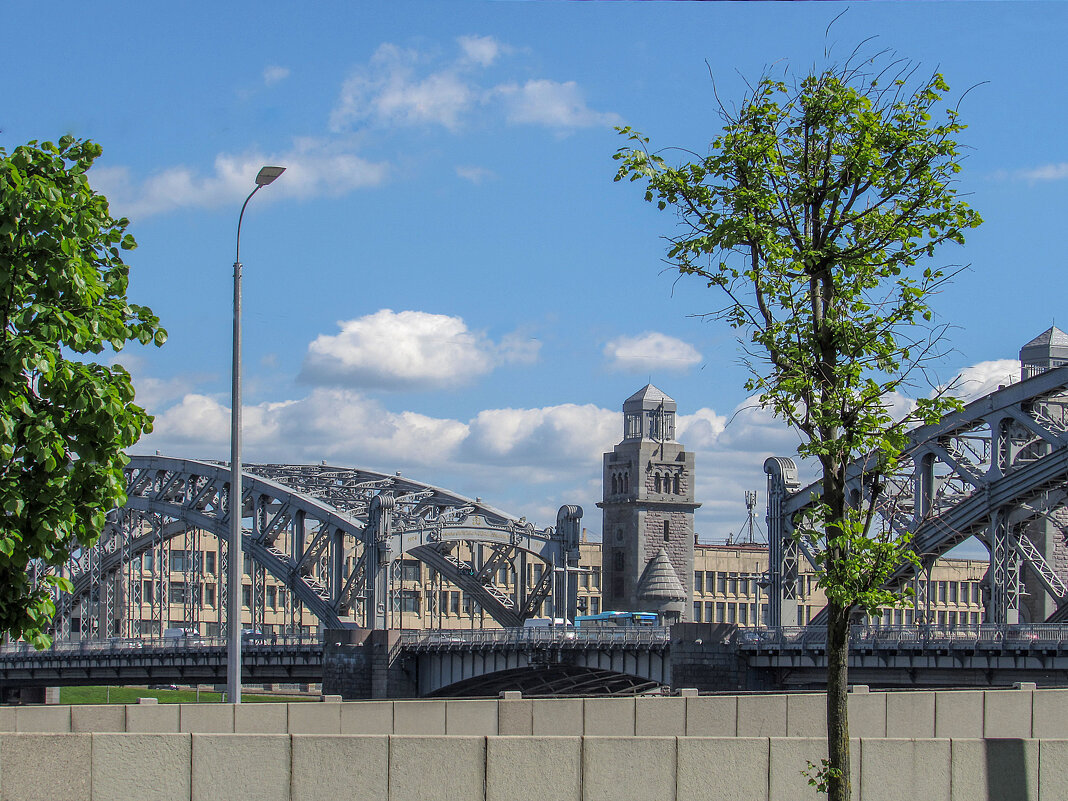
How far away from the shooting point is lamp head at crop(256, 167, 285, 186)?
29672 mm

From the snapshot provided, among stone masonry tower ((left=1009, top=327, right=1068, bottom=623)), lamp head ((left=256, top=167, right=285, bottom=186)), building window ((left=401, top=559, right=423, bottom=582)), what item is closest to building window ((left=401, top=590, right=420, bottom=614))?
building window ((left=401, top=559, right=423, bottom=582))

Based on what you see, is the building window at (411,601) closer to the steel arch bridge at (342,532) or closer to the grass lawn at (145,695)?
the grass lawn at (145,695)

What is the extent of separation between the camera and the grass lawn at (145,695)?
109000 mm

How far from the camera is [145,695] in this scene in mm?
112500

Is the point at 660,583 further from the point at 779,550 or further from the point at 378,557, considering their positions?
the point at 779,550

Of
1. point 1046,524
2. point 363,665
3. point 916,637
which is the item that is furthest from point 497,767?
point 363,665

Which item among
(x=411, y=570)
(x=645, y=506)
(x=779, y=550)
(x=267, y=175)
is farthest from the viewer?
(x=411, y=570)

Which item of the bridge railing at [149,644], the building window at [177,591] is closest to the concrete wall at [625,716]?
the bridge railing at [149,644]

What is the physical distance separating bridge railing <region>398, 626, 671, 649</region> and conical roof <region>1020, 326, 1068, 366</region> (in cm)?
2198

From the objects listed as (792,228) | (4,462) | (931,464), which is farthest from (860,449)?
(931,464)

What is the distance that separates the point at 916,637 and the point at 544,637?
67.1 ft

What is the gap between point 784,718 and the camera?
3128 cm

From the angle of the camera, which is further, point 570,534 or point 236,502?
point 570,534

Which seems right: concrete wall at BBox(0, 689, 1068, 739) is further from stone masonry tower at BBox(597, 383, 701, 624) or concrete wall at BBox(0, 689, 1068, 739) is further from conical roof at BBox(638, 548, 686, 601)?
stone masonry tower at BBox(597, 383, 701, 624)
